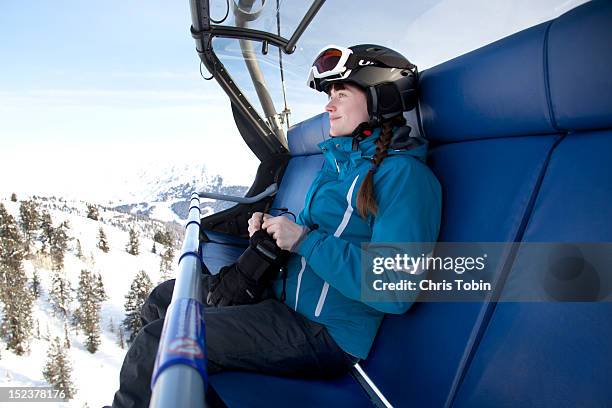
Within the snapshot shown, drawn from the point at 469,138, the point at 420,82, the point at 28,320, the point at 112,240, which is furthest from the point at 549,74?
the point at 112,240

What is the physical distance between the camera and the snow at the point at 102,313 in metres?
50.9

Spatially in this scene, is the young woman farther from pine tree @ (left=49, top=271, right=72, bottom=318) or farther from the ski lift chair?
pine tree @ (left=49, top=271, right=72, bottom=318)

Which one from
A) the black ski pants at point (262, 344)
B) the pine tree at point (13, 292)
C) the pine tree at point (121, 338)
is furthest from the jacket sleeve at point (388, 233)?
the pine tree at point (121, 338)

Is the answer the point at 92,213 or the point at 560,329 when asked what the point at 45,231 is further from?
the point at 560,329

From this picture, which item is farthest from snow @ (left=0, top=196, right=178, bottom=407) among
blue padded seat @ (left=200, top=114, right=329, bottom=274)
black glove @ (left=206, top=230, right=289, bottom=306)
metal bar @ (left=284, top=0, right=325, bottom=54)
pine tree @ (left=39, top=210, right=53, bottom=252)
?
black glove @ (left=206, top=230, right=289, bottom=306)

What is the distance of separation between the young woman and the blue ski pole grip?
2.59ft

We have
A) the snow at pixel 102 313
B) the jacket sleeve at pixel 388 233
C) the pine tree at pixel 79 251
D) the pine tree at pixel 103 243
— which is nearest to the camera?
the jacket sleeve at pixel 388 233

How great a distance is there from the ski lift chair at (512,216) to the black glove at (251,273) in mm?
357

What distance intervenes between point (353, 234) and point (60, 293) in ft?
232

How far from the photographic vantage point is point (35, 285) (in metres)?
60.6

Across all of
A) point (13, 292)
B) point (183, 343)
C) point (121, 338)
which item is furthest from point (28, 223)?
point (183, 343)

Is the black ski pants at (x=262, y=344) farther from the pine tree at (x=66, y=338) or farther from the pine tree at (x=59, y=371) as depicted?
the pine tree at (x=66, y=338)

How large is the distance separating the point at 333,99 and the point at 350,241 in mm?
650

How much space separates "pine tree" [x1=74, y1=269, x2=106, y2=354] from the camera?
189 feet
